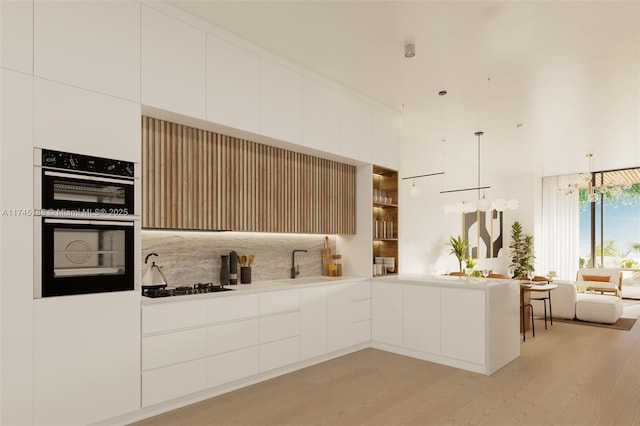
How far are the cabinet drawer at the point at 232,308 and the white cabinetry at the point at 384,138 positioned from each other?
244 cm

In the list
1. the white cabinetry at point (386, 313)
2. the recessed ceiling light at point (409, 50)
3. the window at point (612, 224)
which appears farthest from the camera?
the window at point (612, 224)

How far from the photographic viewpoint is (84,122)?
107 inches

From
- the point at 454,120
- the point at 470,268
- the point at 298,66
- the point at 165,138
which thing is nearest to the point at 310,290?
the point at 165,138

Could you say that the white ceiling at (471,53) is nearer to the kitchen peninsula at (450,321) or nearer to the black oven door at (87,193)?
the black oven door at (87,193)

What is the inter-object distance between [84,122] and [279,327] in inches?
92.7

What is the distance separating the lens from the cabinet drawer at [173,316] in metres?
2.98

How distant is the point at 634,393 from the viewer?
3.50 meters

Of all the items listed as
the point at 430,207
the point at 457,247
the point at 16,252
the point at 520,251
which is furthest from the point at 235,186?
the point at 520,251

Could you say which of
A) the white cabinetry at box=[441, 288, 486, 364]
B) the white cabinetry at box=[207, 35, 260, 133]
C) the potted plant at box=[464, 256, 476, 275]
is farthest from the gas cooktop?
the potted plant at box=[464, 256, 476, 275]

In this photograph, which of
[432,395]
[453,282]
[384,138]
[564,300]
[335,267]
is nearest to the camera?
[432,395]

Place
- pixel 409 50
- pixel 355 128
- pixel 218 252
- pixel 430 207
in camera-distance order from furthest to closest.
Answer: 1. pixel 430 207
2. pixel 355 128
3. pixel 218 252
4. pixel 409 50

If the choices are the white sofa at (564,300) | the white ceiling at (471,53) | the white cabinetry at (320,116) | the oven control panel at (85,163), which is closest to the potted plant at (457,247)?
the white sofa at (564,300)

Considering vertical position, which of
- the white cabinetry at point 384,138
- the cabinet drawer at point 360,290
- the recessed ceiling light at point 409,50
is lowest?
the cabinet drawer at point 360,290

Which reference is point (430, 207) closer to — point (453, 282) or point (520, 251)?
point (453, 282)
